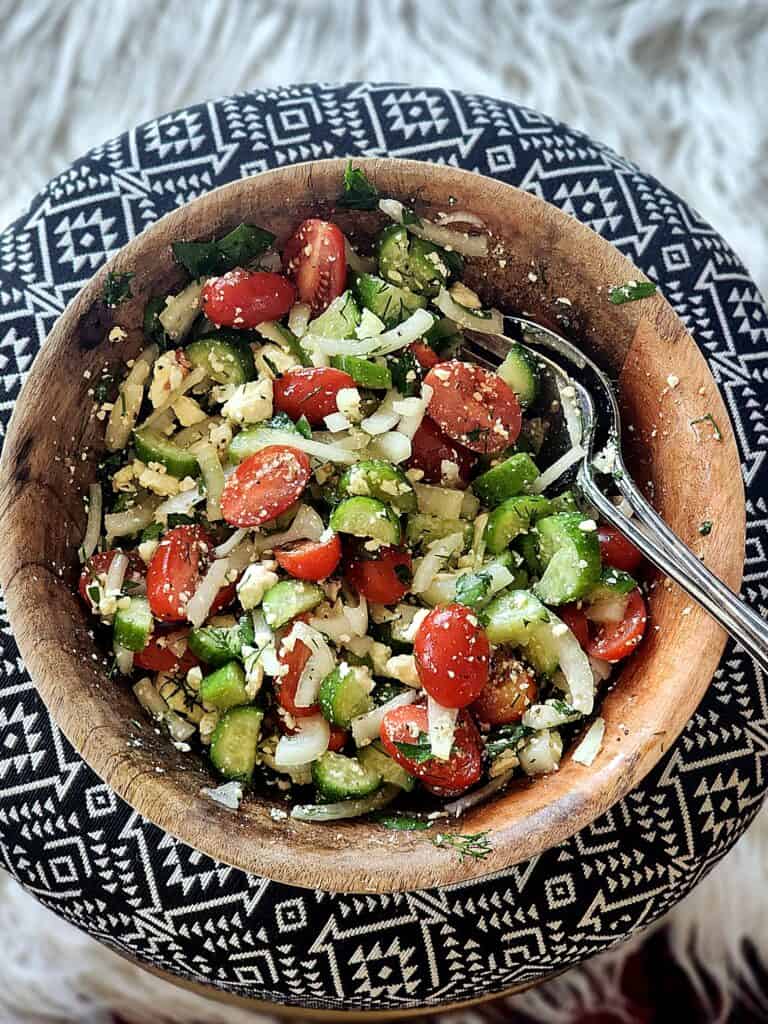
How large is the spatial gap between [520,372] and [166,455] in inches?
18.5

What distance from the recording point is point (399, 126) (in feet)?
5.52

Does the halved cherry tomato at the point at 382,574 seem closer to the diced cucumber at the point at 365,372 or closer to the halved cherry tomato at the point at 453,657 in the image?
the halved cherry tomato at the point at 453,657

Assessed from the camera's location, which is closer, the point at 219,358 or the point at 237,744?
the point at 237,744

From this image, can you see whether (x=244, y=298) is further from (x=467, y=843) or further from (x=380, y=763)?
(x=467, y=843)

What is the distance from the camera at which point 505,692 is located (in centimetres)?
130

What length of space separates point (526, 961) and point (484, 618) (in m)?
0.49

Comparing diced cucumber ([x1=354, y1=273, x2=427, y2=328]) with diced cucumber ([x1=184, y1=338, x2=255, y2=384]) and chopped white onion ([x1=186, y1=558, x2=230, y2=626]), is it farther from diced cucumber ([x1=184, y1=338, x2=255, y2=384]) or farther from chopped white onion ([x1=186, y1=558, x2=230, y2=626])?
chopped white onion ([x1=186, y1=558, x2=230, y2=626])

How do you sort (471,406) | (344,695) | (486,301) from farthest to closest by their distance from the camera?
(486,301)
(471,406)
(344,695)

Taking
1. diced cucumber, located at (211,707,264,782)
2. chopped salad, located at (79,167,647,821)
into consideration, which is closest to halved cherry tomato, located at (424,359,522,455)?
chopped salad, located at (79,167,647,821)

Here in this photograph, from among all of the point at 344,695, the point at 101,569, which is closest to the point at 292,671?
the point at 344,695

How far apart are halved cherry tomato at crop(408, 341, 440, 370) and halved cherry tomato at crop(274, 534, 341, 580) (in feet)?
0.87

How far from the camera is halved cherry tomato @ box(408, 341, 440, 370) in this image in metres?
1.42

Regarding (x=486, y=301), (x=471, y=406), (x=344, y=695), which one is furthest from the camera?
(x=486, y=301)

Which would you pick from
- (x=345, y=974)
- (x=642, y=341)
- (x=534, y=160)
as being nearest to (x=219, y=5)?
(x=534, y=160)
